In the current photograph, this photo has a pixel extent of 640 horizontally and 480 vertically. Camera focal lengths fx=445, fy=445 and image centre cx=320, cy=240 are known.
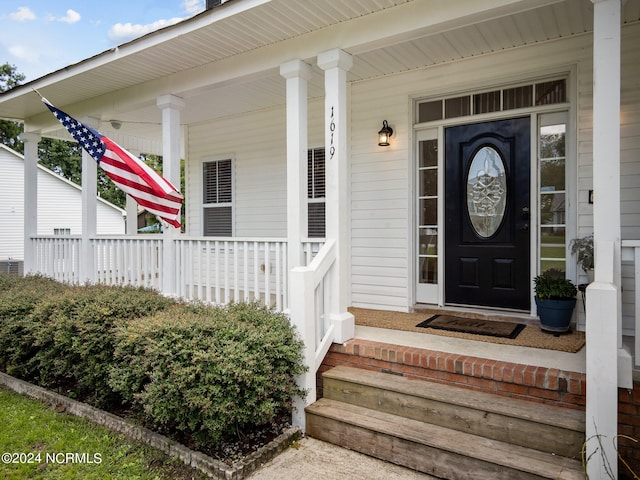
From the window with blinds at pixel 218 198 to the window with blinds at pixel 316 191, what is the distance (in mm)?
1483

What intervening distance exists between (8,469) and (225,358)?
1514mm

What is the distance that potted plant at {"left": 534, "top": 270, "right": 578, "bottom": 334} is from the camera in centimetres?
376

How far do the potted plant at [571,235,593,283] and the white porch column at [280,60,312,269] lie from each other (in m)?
2.35

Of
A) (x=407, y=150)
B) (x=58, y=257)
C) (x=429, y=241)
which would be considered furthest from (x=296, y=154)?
(x=58, y=257)

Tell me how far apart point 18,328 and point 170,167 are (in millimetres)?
2201

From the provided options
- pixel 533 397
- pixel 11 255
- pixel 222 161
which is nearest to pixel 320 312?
pixel 533 397

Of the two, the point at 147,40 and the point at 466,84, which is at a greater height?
the point at 147,40

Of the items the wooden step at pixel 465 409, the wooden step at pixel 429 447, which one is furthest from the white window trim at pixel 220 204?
the wooden step at pixel 429 447

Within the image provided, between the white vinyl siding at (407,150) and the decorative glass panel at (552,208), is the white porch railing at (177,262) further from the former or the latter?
the decorative glass panel at (552,208)

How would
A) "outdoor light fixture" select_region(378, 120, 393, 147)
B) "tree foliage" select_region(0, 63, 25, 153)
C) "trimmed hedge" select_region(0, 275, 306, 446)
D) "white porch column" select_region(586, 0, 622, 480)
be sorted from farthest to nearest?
"tree foliage" select_region(0, 63, 25, 153) → "outdoor light fixture" select_region(378, 120, 393, 147) → "trimmed hedge" select_region(0, 275, 306, 446) → "white porch column" select_region(586, 0, 622, 480)

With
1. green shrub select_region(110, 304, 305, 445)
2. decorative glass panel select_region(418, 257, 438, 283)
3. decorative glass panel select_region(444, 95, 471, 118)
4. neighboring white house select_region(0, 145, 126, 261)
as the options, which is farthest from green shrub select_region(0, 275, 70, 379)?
neighboring white house select_region(0, 145, 126, 261)

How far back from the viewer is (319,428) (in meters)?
3.15

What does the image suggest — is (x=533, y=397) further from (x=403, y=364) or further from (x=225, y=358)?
(x=225, y=358)

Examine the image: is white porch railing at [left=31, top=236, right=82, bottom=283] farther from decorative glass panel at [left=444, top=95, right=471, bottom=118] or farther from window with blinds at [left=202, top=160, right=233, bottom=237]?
decorative glass panel at [left=444, top=95, right=471, bottom=118]
